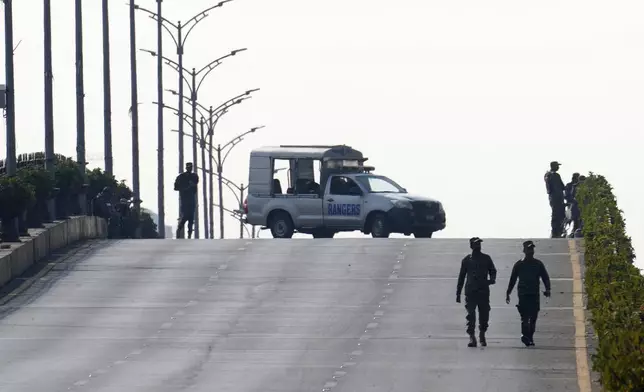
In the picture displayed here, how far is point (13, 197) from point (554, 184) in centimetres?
1462

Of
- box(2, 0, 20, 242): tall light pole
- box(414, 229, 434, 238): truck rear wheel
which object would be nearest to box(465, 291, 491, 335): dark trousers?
box(2, 0, 20, 242): tall light pole

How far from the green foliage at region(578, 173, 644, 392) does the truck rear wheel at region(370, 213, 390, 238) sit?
5.93 metres

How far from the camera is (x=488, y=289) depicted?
89.8 ft

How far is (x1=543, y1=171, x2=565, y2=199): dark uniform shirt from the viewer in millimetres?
47281

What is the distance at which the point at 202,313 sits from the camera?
32062 mm

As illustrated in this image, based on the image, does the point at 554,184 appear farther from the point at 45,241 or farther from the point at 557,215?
the point at 45,241

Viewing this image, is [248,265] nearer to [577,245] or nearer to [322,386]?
[577,245]

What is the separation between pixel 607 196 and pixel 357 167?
28.8 ft

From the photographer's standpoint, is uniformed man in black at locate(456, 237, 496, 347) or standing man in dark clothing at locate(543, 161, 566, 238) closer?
uniformed man in black at locate(456, 237, 496, 347)

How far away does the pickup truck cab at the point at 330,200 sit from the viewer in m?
47.9

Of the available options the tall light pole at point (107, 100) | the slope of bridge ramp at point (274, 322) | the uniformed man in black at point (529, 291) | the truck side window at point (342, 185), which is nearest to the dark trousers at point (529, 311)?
the uniformed man in black at point (529, 291)

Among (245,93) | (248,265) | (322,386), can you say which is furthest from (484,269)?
(245,93)

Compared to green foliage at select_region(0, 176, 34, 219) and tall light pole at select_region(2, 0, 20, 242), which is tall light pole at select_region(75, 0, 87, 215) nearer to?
tall light pole at select_region(2, 0, 20, 242)

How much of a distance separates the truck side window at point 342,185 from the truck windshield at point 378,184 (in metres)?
0.21
